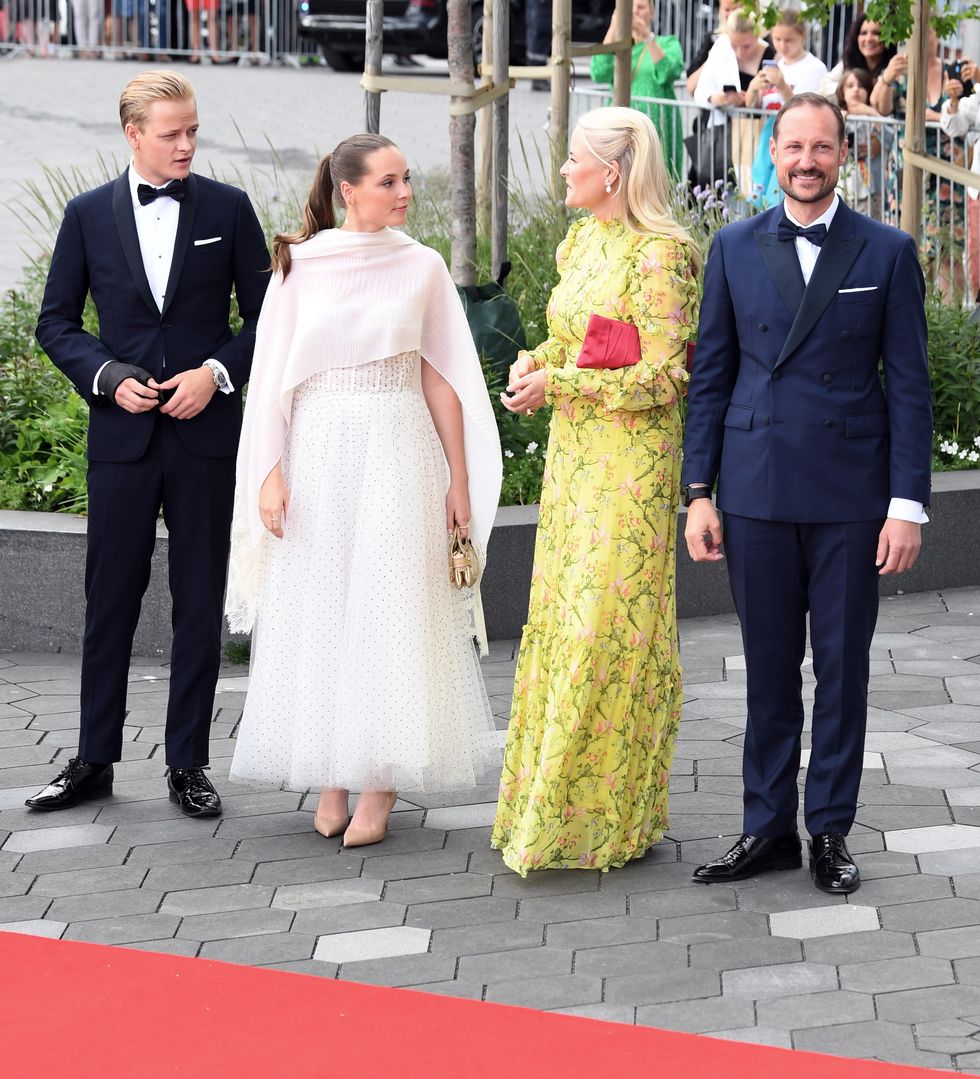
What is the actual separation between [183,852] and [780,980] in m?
1.73

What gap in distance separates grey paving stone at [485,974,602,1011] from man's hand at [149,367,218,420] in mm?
1837

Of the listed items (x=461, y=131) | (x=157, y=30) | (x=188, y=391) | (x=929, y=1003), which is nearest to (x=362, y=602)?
(x=188, y=391)

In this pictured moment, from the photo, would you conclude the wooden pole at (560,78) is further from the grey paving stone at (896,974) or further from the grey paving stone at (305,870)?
the grey paving stone at (896,974)

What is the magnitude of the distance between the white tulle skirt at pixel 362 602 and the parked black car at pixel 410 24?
686 inches

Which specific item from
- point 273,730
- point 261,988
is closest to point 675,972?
point 261,988

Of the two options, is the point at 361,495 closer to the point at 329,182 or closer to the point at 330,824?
the point at 329,182

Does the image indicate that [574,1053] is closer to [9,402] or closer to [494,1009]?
[494,1009]

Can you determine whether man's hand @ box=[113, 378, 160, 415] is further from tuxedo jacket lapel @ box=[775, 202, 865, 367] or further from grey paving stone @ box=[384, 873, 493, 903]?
tuxedo jacket lapel @ box=[775, 202, 865, 367]

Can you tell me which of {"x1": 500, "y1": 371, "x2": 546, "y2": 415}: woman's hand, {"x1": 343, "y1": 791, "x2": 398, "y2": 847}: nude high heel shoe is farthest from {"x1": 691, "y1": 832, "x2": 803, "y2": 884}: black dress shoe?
{"x1": 500, "y1": 371, "x2": 546, "y2": 415}: woman's hand

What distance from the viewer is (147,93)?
16.3ft

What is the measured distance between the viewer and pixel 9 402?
7.86 m

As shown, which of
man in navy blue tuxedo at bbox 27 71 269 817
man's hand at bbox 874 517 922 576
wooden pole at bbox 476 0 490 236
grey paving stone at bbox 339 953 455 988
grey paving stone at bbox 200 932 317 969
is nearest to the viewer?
grey paving stone at bbox 339 953 455 988

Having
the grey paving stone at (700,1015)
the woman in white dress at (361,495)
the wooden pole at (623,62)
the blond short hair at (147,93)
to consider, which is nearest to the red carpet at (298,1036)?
the grey paving stone at (700,1015)

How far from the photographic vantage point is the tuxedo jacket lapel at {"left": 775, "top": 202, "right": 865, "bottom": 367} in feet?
14.4
